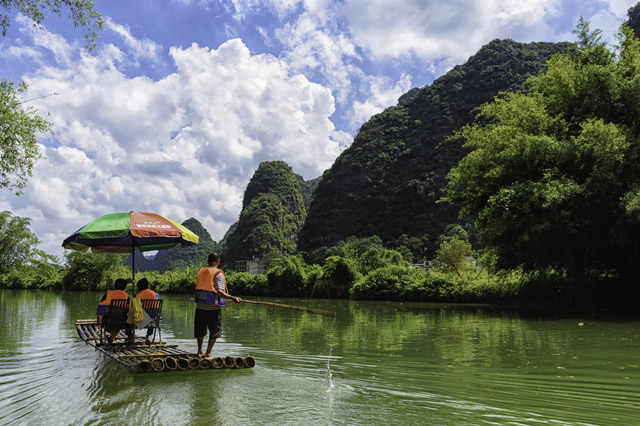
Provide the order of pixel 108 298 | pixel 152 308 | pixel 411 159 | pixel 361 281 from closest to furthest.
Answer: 1. pixel 108 298
2. pixel 152 308
3. pixel 361 281
4. pixel 411 159

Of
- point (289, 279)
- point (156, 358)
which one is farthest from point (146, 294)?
point (289, 279)

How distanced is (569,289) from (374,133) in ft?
274

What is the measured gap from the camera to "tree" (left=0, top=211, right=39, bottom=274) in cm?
4731

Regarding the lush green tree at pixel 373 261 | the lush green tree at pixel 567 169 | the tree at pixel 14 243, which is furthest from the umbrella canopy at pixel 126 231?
the tree at pixel 14 243

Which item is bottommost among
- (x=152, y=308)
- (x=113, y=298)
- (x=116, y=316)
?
(x=116, y=316)

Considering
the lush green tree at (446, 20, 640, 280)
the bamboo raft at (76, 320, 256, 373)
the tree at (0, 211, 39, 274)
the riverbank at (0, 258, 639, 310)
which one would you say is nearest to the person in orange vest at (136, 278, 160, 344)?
the bamboo raft at (76, 320, 256, 373)

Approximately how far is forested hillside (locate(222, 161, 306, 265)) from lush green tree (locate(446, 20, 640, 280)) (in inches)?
3682

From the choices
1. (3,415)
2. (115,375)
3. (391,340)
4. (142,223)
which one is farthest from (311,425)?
(391,340)

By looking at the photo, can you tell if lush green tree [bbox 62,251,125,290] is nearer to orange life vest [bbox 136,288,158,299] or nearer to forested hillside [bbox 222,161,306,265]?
orange life vest [bbox 136,288,158,299]

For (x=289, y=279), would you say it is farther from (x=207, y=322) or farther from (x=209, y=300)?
(x=209, y=300)

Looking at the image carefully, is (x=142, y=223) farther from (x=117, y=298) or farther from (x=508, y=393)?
(x=508, y=393)

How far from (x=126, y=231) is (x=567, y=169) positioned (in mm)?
15841

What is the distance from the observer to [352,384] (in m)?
5.97

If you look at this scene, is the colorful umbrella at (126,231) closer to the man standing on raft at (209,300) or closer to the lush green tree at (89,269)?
the man standing on raft at (209,300)
